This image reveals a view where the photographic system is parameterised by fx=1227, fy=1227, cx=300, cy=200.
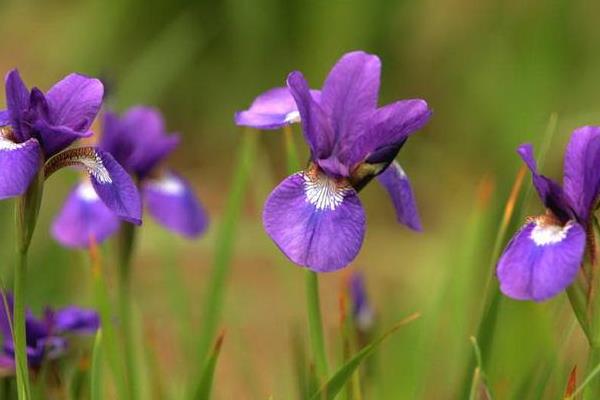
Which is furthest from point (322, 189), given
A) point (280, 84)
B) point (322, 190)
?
point (280, 84)

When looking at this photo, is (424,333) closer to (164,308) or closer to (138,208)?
(138,208)

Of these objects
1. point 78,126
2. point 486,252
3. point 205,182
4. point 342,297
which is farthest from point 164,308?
point 78,126

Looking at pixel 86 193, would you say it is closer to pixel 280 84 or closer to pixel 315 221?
pixel 315 221

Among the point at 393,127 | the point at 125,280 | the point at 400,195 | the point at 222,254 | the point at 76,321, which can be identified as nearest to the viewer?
the point at 393,127

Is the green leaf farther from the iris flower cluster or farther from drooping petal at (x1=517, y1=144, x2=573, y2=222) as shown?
drooping petal at (x1=517, y1=144, x2=573, y2=222)

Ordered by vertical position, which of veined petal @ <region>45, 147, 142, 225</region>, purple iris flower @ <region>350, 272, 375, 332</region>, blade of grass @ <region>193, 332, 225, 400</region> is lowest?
purple iris flower @ <region>350, 272, 375, 332</region>

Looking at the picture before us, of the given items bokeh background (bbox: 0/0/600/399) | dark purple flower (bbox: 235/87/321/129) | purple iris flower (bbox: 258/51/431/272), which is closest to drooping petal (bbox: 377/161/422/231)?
purple iris flower (bbox: 258/51/431/272)
